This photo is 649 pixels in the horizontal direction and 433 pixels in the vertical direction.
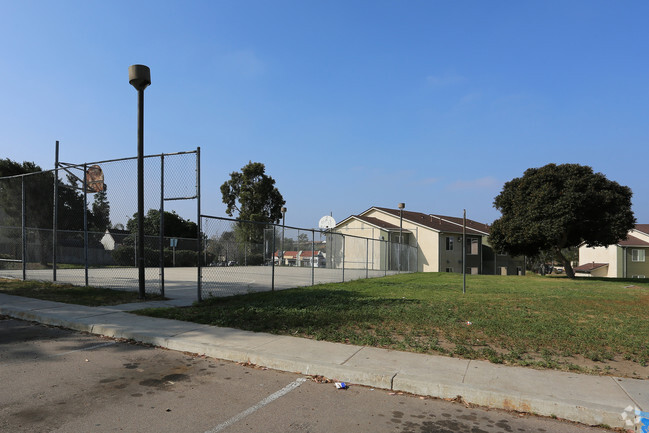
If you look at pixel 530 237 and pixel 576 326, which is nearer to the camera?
pixel 576 326

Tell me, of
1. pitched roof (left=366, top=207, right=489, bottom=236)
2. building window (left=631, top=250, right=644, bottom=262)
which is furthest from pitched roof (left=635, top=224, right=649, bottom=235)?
pitched roof (left=366, top=207, right=489, bottom=236)

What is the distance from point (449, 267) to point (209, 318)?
1329 inches

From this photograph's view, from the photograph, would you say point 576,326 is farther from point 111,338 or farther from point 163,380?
point 111,338

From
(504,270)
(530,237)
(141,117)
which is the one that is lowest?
(504,270)

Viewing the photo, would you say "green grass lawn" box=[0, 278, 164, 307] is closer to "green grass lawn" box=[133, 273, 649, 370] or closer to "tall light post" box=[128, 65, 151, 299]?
"tall light post" box=[128, 65, 151, 299]

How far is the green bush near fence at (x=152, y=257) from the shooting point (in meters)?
26.8

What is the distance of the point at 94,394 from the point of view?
177 inches

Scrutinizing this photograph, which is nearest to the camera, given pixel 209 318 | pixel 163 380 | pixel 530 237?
pixel 163 380

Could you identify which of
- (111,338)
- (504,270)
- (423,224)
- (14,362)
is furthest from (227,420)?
(504,270)

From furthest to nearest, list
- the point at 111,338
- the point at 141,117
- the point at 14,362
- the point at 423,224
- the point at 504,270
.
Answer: the point at 504,270 < the point at 423,224 < the point at 141,117 < the point at 111,338 < the point at 14,362

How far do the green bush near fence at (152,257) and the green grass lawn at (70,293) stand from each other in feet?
43.2

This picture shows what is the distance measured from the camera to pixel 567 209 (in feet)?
80.8

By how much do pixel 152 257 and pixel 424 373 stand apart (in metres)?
28.9

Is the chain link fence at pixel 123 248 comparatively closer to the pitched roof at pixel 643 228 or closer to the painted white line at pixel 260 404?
the painted white line at pixel 260 404
